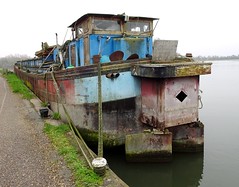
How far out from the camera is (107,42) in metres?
7.83

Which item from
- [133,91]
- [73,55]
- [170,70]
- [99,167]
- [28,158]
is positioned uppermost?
[73,55]

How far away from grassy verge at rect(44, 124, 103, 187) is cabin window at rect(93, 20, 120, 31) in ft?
10.8

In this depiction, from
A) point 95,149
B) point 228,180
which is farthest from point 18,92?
point 228,180

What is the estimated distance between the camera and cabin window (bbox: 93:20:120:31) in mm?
7773

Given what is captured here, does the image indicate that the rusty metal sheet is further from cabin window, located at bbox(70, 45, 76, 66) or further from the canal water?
cabin window, located at bbox(70, 45, 76, 66)

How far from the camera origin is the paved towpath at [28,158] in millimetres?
4547

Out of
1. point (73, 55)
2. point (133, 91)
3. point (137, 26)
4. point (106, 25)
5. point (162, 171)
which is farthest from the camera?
point (73, 55)

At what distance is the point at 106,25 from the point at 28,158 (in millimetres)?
4644

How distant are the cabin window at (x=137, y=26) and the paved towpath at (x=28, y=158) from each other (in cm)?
436

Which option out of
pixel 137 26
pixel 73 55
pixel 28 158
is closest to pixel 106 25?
pixel 137 26

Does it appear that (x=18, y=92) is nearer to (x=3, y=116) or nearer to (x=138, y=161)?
(x=3, y=116)

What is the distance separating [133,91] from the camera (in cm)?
711

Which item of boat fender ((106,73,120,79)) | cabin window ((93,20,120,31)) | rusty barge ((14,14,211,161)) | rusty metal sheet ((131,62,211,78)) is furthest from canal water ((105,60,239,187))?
cabin window ((93,20,120,31))

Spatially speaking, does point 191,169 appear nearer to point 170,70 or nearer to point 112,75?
point 170,70
